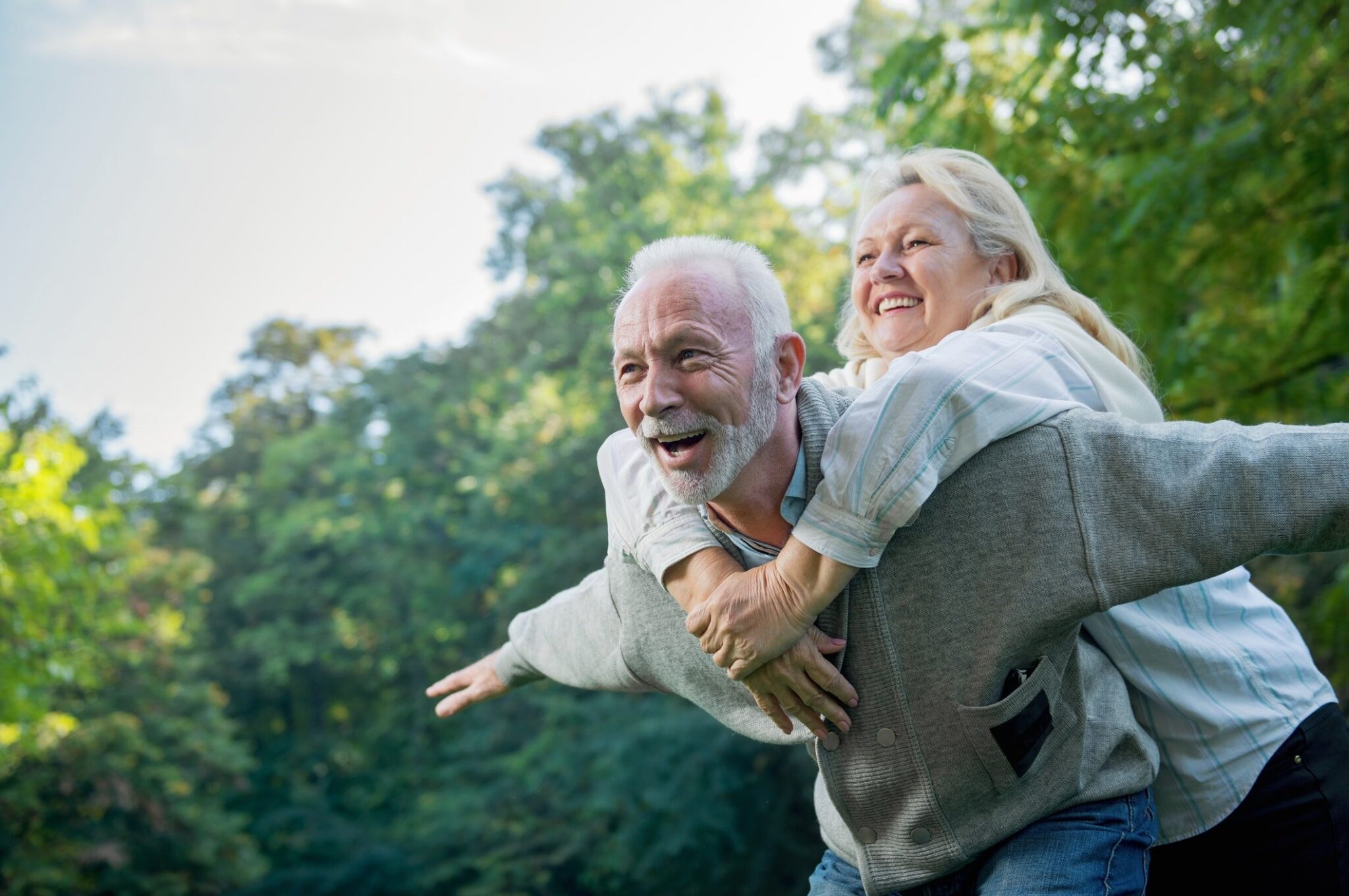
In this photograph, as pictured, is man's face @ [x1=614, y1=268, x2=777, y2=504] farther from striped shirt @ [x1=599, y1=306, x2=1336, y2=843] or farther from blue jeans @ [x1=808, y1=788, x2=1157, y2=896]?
blue jeans @ [x1=808, y1=788, x2=1157, y2=896]

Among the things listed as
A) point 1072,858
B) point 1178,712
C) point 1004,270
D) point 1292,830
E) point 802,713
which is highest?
point 1004,270

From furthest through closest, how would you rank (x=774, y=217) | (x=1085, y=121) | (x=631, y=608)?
(x=774, y=217) → (x=1085, y=121) → (x=631, y=608)

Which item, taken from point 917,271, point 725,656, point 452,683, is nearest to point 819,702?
point 725,656

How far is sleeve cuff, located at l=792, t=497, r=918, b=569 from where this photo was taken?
4.85 feet

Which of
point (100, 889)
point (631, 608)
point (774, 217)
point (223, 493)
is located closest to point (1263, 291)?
point (631, 608)

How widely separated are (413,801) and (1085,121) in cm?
1690

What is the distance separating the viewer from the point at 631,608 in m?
1.95

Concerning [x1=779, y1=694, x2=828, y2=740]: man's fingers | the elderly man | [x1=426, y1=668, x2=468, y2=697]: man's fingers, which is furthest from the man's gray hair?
[x1=426, y1=668, x2=468, y2=697]: man's fingers

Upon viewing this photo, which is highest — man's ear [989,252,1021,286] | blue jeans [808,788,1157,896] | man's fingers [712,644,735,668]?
man's ear [989,252,1021,286]

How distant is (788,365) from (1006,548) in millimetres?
415

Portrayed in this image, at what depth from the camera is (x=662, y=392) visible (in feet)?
5.30

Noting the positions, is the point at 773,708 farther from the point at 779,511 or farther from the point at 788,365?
the point at 788,365

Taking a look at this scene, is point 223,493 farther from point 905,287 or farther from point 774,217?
point 905,287

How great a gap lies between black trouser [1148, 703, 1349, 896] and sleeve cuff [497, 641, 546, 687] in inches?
49.7
